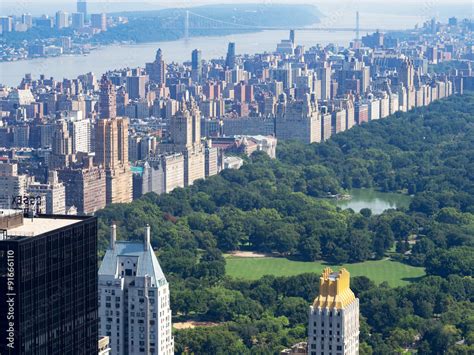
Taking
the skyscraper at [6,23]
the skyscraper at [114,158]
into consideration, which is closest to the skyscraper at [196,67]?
the skyscraper at [6,23]

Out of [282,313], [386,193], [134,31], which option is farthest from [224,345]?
[134,31]

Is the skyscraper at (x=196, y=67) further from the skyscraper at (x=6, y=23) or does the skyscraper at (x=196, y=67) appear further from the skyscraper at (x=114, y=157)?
the skyscraper at (x=114, y=157)

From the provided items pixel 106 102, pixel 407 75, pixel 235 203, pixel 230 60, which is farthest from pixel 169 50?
pixel 235 203

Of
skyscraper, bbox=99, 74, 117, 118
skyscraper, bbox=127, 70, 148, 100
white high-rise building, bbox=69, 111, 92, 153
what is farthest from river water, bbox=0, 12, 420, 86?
white high-rise building, bbox=69, 111, 92, 153

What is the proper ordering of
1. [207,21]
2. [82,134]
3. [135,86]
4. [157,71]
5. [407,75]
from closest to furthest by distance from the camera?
1. [82,134]
2. [135,86]
3. [407,75]
4. [157,71]
5. [207,21]

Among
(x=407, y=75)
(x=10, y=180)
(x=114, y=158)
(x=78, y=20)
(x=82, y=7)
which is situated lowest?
(x=10, y=180)

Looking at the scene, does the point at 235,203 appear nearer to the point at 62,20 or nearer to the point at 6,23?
the point at 6,23
